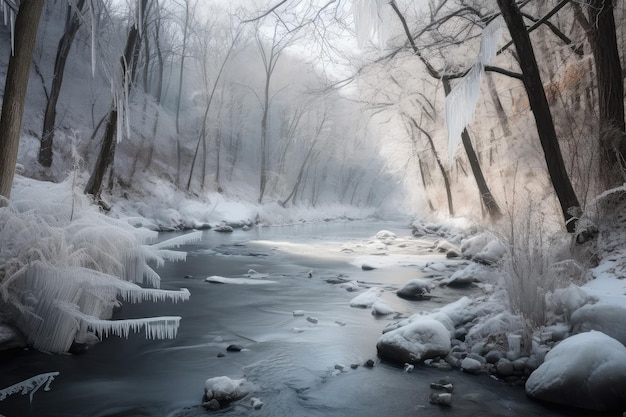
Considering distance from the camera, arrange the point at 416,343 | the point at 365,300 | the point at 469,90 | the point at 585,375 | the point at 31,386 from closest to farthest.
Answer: the point at 585,375, the point at 31,386, the point at 416,343, the point at 469,90, the point at 365,300

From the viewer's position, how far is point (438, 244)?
1284cm

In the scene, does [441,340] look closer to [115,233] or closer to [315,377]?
[315,377]

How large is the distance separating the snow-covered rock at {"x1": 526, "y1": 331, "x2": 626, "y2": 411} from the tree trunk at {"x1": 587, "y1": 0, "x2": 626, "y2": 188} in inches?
117

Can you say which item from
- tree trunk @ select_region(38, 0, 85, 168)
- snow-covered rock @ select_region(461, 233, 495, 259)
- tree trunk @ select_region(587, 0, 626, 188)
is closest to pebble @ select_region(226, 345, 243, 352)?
tree trunk @ select_region(587, 0, 626, 188)

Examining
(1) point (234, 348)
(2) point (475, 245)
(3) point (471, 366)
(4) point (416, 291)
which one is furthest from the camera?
(2) point (475, 245)

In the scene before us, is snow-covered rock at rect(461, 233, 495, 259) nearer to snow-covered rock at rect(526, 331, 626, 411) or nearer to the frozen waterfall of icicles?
snow-covered rock at rect(526, 331, 626, 411)

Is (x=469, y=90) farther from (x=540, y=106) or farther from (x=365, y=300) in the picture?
(x=365, y=300)

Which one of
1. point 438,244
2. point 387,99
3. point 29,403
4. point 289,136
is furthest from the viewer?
point 289,136

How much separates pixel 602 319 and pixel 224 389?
9.20 ft

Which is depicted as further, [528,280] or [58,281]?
[528,280]

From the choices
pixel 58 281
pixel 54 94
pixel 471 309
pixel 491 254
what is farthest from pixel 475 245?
pixel 54 94

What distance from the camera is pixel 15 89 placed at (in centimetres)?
366

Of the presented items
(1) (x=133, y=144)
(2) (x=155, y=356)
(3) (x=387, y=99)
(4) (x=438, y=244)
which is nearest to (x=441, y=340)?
(2) (x=155, y=356)

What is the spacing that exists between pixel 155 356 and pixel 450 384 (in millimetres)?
2413
